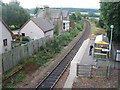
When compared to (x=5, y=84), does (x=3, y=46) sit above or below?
above

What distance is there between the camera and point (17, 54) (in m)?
17.3

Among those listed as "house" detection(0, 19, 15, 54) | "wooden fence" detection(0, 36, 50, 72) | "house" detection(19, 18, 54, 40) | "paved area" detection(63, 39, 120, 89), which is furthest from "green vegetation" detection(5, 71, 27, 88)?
"house" detection(19, 18, 54, 40)

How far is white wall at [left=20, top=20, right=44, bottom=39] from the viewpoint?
30.0 m

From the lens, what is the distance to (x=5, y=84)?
43.1ft

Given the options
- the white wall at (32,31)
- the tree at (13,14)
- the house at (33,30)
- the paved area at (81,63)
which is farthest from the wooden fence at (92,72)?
the tree at (13,14)

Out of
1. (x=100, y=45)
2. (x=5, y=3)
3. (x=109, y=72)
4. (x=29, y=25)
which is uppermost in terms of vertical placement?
(x=5, y=3)

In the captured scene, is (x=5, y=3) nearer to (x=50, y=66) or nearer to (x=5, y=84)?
(x=50, y=66)

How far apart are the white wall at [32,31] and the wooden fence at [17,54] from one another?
6471 millimetres

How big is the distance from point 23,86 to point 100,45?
28.1ft

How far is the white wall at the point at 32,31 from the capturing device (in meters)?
30.0

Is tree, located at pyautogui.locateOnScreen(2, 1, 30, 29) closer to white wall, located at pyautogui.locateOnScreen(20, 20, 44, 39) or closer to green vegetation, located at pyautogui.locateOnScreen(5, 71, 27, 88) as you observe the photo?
white wall, located at pyautogui.locateOnScreen(20, 20, 44, 39)

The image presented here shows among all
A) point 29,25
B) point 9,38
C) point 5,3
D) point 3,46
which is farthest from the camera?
point 5,3

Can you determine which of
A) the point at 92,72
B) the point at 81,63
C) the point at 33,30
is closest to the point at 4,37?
the point at 33,30

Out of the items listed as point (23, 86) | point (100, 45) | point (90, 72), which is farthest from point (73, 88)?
point (100, 45)
